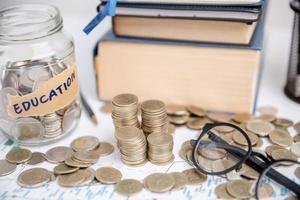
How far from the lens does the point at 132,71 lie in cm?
63

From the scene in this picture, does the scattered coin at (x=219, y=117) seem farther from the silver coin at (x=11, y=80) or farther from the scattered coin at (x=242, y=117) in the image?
the silver coin at (x=11, y=80)

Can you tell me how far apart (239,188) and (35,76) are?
281 millimetres

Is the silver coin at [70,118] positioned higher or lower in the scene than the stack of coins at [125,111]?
lower

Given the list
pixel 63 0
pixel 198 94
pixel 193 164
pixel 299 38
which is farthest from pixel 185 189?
pixel 63 0

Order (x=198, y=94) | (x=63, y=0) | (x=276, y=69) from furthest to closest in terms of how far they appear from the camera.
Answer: (x=63, y=0)
(x=276, y=69)
(x=198, y=94)

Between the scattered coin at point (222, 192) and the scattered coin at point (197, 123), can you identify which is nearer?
the scattered coin at point (222, 192)

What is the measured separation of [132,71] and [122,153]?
0.15m

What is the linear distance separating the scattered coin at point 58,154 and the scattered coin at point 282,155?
0.24 metres

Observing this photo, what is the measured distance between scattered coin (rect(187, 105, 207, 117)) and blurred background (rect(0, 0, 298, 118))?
93 mm

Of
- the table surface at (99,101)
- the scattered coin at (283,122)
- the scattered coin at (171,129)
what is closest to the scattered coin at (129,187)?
the table surface at (99,101)

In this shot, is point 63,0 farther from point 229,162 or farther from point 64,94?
point 229,162

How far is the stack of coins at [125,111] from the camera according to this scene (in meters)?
0.53

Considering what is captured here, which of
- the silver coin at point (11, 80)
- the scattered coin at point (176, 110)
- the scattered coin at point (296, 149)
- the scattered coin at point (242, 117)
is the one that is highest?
the silver coin at point (11, 80)

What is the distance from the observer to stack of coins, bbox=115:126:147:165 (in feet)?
1.68
